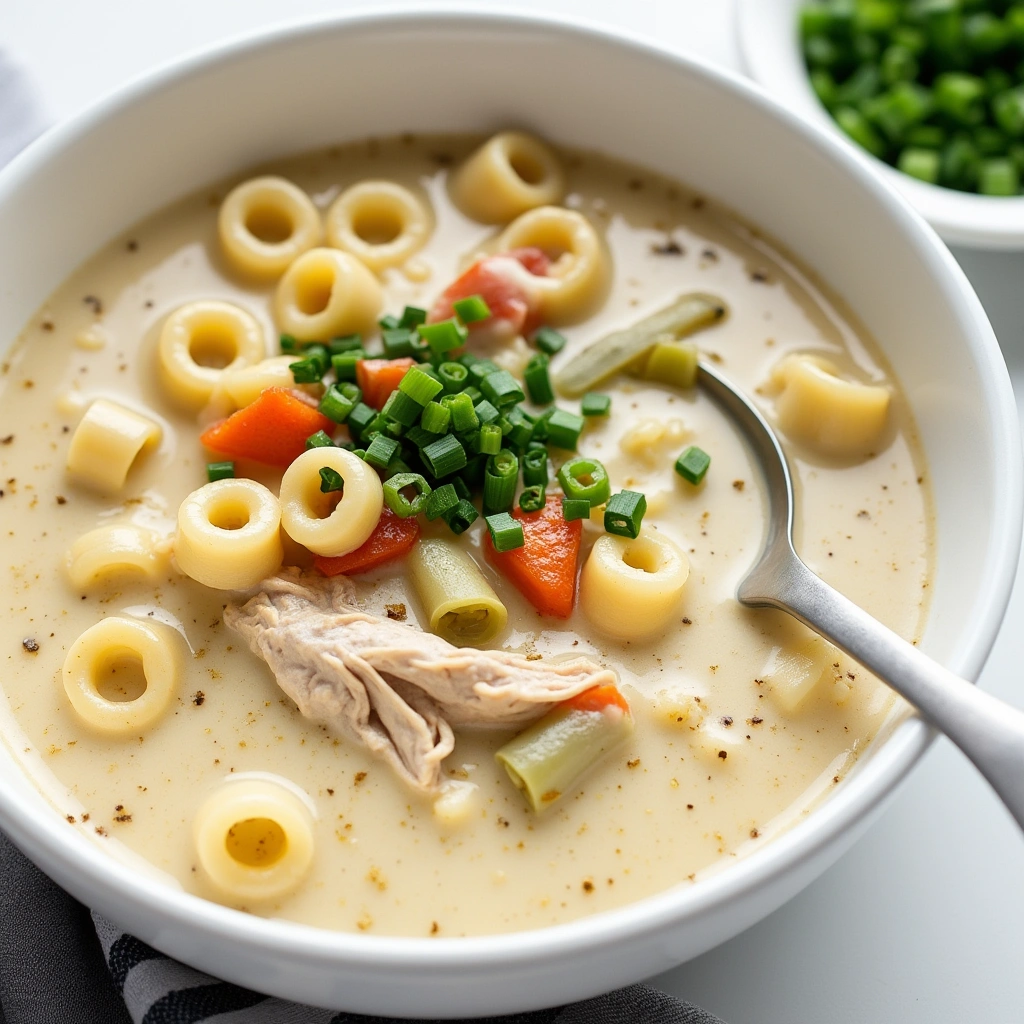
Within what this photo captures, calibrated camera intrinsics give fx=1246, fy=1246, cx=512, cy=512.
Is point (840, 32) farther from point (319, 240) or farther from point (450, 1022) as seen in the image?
point (450, 1022)

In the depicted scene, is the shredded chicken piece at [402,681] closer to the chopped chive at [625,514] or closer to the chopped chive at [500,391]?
the chopped chive at [625,514]

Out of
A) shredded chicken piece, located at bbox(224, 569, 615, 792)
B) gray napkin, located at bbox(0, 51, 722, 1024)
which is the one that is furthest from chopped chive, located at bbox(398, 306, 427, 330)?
gray napkin, located at bbox(0, 51, 722, 1024)

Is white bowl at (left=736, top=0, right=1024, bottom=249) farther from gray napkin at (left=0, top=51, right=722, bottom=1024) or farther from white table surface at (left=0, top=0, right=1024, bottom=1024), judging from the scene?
gray napkin at (left=0, top=51, right=722, bottom=1024)

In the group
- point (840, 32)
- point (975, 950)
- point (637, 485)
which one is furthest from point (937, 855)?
point (840, 32)

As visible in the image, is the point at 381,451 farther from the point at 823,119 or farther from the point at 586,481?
the point at 823,119

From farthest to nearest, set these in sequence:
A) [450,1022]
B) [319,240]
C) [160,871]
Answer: [319,240] < [450,1022] < [160,871]

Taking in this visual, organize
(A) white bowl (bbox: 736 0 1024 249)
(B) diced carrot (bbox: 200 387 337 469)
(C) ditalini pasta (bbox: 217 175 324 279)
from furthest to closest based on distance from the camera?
(A) white bowl (bbox: 736 0 1024 249) < (C) ditalini pasta (bbox: 217 175 324 279) < (B) diced carrot (bbox: 200 387 337 469)
